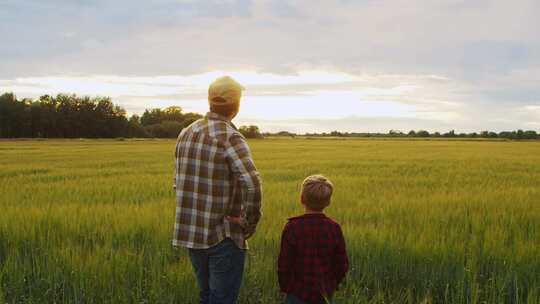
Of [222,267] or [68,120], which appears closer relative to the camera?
[222,267]

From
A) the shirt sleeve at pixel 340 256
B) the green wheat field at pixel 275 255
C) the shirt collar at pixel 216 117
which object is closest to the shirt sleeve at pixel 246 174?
the shirt collar at pixel 216 117

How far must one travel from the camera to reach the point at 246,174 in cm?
289

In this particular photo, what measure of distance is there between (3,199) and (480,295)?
29.3 feet

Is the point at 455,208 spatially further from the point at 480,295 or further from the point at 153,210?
the point at 153,210

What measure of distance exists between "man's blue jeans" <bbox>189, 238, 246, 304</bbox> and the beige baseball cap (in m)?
0.96

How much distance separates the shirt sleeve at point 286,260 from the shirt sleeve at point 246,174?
30cm

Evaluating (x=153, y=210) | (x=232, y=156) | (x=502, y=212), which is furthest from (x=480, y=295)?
(x=153, y=210)

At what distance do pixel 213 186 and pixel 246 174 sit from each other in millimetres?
310

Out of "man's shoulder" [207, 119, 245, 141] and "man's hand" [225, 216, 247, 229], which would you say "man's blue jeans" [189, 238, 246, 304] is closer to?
"man's hand" [225, 216, 247, 229]

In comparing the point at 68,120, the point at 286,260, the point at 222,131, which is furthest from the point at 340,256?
the point at 68,120

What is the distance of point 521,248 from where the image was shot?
482 centimetres

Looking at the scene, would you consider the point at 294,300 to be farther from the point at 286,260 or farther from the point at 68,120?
the point at 68,120

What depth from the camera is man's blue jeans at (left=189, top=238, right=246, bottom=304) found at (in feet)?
10.1

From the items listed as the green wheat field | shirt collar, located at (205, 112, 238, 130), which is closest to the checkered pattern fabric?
the green wheat field
